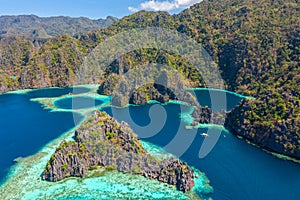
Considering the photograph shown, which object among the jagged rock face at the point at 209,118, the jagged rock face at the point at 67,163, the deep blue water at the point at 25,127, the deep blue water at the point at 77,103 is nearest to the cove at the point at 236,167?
the jagged rock face at the point at 209,118

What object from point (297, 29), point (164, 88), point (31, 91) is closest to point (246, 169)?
point (164, 88)

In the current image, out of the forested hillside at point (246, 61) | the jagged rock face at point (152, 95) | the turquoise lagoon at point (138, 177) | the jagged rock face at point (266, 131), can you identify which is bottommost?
the turquoise lagoon at point (138, 177)

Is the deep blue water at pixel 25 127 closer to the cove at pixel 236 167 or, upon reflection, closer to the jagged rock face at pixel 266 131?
the cove at pixel 236 167

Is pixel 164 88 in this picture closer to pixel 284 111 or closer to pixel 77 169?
pixel 284 111

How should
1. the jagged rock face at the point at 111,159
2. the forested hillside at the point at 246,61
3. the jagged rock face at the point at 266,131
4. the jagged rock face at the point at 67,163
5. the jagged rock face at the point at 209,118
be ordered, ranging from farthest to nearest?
the jagged rock face at the point at 209,118
the forested hillside at the point at 246,61
the jagged rock face at the point at 266,131
the jagged rock face at the point at 67,163
the jagged rock face at the point at 111,159

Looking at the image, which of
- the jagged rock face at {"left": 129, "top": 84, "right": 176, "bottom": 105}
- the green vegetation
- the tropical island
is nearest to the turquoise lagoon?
the tropical island

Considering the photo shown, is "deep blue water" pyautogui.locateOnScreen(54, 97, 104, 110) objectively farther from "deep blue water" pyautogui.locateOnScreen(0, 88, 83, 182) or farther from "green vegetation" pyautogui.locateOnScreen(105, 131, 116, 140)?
"green vegetation" pyautogui.locateOnScreen(105, 131, 116, 140)

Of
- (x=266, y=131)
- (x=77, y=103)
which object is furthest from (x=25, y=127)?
(x=266, y=131)

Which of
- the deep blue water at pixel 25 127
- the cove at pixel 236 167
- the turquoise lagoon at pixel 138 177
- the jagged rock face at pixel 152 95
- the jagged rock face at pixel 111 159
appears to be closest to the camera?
the turquoise lagoon at pixel 138 177

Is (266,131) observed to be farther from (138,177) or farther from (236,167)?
(138,177)
